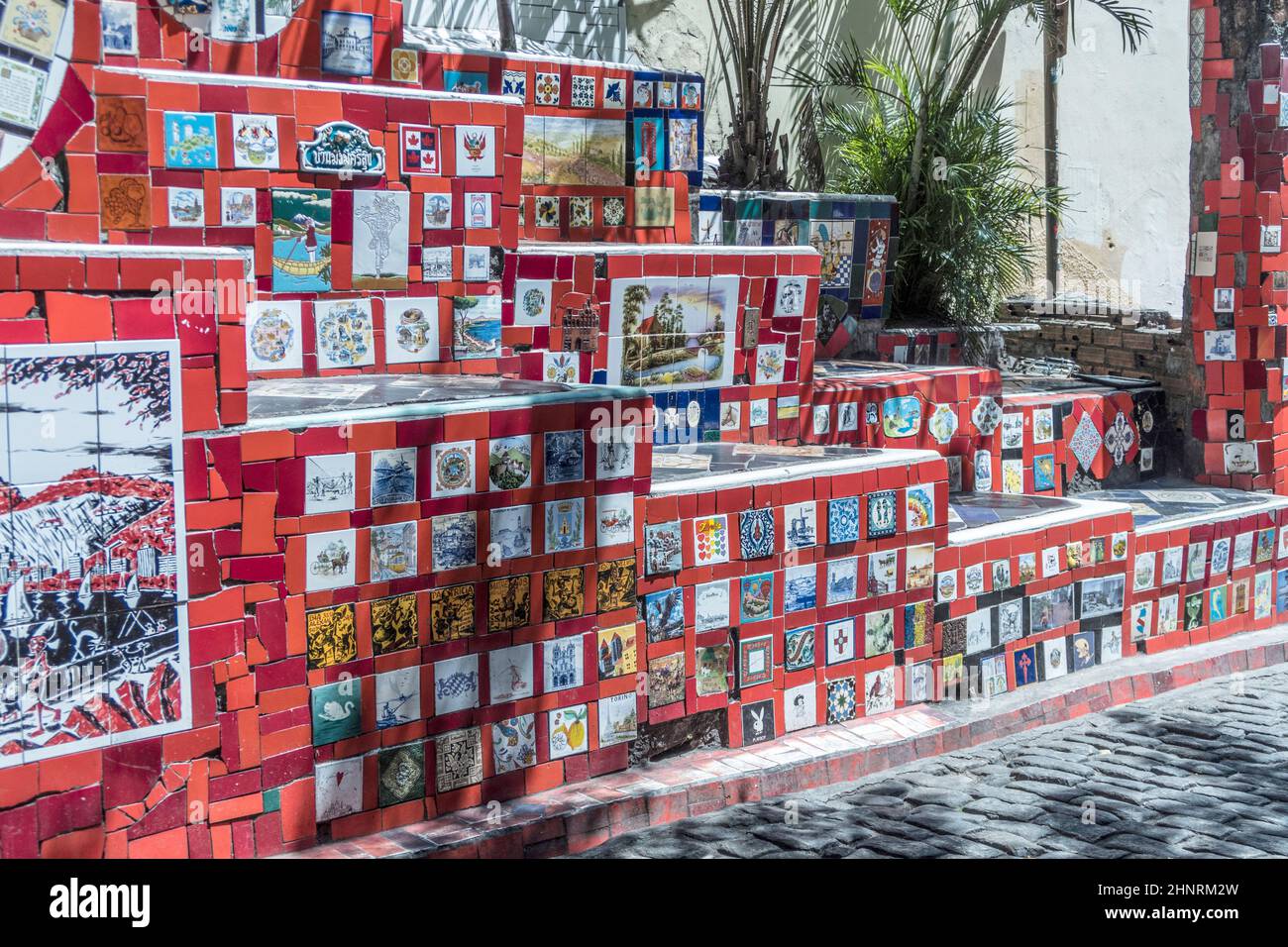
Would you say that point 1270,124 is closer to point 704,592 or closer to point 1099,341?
point 1099,341

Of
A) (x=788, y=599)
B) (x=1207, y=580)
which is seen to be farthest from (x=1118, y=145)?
(x=788, y=599)

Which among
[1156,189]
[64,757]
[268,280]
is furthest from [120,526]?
[1156,189]

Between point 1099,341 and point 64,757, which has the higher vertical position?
point 1099,341

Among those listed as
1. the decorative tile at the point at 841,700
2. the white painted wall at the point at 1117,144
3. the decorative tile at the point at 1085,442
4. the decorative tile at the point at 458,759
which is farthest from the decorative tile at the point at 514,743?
the white painted wall at the point at 1117,144

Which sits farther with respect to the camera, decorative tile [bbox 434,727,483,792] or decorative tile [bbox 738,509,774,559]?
decorative tile [bbox 738,509,774,559]

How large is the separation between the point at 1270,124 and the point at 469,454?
6.63m

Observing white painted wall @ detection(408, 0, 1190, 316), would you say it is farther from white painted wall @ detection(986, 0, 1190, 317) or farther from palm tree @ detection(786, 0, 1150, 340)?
palm tree @ detection(786, 0, 1150, 340)

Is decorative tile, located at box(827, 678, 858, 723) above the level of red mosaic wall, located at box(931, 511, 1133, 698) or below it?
below

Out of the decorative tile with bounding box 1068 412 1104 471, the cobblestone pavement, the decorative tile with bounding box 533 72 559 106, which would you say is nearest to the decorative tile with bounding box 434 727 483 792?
the cobblestone pavement

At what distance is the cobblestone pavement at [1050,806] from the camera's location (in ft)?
18.0

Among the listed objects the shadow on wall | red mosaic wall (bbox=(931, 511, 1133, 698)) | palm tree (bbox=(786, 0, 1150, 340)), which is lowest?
red mosaic wall (bbox=(931, 511, 1133, 698))

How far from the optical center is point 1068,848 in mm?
5473

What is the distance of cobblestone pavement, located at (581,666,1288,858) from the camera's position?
5492mm

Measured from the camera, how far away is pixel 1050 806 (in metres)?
5.96
